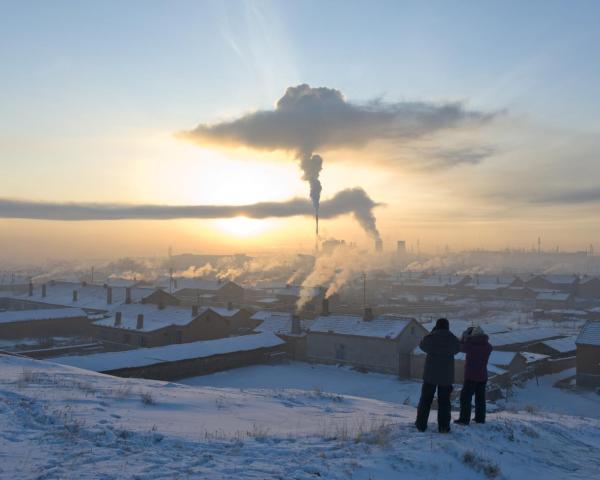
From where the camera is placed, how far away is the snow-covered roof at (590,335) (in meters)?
35.9

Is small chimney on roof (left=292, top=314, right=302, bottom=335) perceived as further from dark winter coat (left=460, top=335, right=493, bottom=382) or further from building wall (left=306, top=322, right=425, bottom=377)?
dark winter coat (left=460, top=335, right=493, bottom=382)

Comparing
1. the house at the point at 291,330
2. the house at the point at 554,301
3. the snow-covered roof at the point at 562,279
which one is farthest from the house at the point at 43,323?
the snow-covered roof at the point at 562,279

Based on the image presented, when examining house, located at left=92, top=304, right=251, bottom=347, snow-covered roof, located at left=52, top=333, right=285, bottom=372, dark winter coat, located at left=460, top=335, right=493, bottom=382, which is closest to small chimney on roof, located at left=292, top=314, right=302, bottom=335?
snow-covered roof, located at left=52, top=333, right=285, bottom=372

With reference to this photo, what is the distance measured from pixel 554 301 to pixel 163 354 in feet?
265

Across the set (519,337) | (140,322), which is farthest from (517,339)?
(140,322)

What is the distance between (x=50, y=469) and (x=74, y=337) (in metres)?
51.5

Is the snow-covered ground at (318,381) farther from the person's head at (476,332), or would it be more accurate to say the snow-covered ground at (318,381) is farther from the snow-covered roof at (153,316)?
the person's head at (476,332)

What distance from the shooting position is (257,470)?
680 cm

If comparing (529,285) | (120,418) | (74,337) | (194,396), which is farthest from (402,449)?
(529,285)

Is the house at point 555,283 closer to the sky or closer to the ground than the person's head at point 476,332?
closer to the ground

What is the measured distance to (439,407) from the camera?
8.95 metres

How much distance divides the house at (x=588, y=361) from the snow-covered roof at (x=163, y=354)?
68.6 ft

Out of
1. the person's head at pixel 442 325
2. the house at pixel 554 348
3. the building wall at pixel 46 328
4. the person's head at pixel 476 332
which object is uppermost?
the person's head at pixel 442 325

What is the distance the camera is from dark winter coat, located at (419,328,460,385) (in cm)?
920
